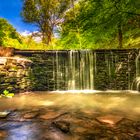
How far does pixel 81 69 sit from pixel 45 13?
1445 cm

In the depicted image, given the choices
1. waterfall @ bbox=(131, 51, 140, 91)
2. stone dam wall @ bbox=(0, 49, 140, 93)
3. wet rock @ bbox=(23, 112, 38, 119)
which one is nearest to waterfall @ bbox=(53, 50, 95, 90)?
stone dam wall @ bbox=(0, 49, 140, 93)

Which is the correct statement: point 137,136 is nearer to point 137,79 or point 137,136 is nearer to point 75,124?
point 75,124

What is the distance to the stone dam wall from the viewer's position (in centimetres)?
1366

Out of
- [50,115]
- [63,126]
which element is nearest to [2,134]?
[63,126]

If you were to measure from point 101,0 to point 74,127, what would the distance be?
207 inches

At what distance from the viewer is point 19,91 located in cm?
1290

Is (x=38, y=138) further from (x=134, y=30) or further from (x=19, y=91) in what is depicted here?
(x=134, y=30)

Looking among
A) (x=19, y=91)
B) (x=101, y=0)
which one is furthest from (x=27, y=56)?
(x=101, y=0)

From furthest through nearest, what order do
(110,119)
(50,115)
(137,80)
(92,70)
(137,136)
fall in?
(92,70)
(137,80)
(50,115)
(110,119)
(137,136)

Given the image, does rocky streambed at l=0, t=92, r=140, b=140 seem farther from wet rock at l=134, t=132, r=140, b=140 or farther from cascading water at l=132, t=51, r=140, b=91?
cascading water at l=132, t=51, r=140, b=91

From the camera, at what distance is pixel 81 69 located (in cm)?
1411

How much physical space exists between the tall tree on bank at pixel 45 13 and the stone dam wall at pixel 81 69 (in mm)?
13300

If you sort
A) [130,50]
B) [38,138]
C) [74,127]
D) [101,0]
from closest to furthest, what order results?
[38,138]
[74,127]
[101,0]
[130,50]

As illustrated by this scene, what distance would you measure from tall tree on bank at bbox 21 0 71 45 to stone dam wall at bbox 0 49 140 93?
13.3 metres
